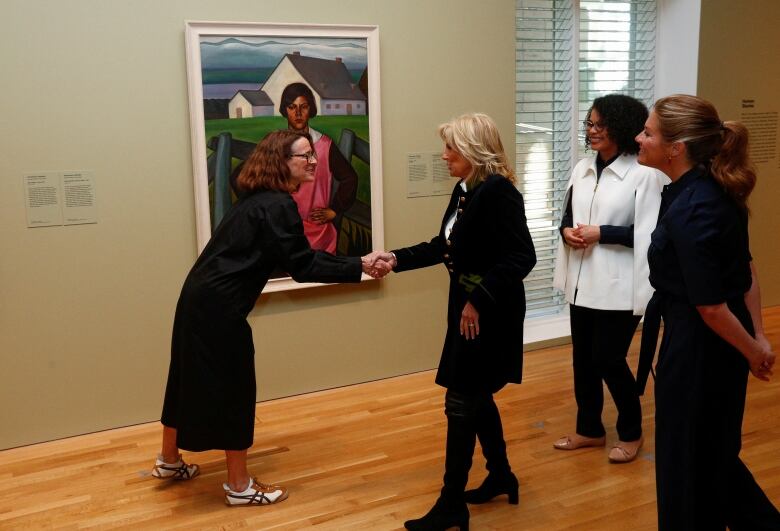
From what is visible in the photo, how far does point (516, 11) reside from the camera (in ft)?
19.2

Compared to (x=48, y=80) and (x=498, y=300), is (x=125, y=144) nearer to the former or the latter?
(x=48, y=80)

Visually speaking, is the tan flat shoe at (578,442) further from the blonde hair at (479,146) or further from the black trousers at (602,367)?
the blonde hair at (479,146)

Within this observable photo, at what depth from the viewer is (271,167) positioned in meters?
3.52

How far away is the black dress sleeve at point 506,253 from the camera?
3.13 meters

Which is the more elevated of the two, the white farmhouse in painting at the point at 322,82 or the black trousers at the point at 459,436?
the white farmhouse in painting at the point at 322,82

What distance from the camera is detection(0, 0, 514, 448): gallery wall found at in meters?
4.19

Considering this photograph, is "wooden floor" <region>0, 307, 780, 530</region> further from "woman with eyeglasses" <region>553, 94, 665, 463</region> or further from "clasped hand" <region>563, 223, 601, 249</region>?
"clasped hand" <region>563, 223, 601, 249</region>

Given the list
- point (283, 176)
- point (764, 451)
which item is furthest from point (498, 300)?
point (764, 451)

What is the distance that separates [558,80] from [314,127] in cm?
Result: 224

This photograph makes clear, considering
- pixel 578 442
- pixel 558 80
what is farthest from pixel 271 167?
pixel 558 80

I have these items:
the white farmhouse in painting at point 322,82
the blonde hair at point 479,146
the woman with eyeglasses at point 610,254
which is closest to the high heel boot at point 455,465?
the blonde hair at point 479,146

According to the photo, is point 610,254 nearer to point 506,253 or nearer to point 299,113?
point 506,253

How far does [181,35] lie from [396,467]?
8.58ft

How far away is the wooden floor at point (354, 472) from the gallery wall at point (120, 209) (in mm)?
264
